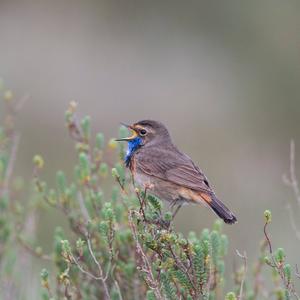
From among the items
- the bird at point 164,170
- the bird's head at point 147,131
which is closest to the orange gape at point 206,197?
the bird at point 164,170

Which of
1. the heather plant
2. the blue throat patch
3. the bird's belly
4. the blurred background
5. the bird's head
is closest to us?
the heather plant

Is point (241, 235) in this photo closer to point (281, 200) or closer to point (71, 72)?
point (281, 200)

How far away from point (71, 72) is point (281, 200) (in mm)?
9212

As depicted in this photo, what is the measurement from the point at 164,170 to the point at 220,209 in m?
0.84

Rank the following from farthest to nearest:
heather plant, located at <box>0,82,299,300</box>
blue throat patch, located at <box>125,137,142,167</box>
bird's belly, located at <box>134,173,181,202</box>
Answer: blue throat patch, located at <box>125,137,142,167</box>, bird's belly, located at <box>134,173,181,202</box>, heather plant, located at <box>0,82,299,300</box>

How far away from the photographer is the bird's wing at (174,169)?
749cm

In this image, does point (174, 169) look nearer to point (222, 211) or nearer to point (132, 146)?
point (132, 146)

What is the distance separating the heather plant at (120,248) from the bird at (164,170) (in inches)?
7.4

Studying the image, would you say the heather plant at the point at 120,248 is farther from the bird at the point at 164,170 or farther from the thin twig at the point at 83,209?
the bird at the point at 164,170

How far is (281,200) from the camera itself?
1366 cm

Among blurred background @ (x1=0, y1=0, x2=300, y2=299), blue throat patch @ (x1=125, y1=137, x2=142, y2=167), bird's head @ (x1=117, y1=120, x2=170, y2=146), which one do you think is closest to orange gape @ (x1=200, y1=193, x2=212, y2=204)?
blue throat patch @ (x1=125, y1=137, x2=142, y2=167)

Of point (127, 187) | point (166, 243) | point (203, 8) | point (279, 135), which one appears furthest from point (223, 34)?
point (166, 243)

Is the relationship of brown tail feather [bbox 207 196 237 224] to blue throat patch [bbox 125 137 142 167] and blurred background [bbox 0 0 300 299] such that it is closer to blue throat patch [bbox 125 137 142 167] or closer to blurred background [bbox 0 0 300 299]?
blue throat patch [bbox 125 137 142 167]

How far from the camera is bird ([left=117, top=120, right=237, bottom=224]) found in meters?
7.43
